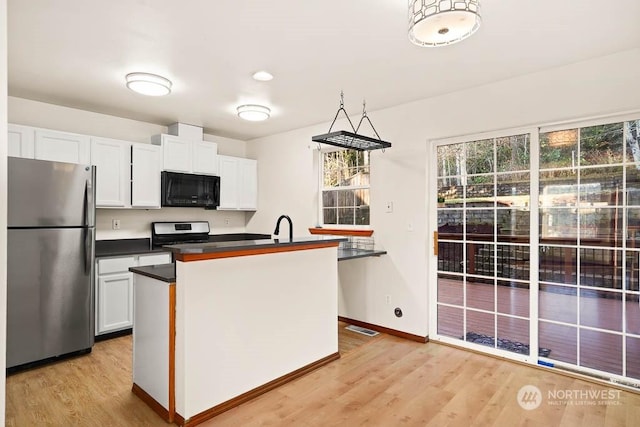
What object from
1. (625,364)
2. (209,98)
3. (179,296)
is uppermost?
(209,98)

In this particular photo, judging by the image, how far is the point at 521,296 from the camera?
3.21 meters

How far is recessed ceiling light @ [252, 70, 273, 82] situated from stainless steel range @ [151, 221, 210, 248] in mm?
2480

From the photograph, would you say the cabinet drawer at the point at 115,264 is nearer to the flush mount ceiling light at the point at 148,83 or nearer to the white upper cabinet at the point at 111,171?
the white upper cabinet at the point at 111,171

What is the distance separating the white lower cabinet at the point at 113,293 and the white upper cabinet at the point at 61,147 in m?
1.08

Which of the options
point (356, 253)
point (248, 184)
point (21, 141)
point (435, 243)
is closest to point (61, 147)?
point (21, 141)

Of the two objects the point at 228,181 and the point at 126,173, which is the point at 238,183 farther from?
the point at 126,173

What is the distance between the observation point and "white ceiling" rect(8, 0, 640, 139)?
6.97ft

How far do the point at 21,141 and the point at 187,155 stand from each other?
1646 mm

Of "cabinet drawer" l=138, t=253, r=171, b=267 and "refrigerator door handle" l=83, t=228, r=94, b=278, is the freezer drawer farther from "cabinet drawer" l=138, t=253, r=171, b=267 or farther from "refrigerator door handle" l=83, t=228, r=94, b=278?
"cabinet drawer" l=138, t=253, r=171, b=267

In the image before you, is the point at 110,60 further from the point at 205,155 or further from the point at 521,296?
the point at 521,296

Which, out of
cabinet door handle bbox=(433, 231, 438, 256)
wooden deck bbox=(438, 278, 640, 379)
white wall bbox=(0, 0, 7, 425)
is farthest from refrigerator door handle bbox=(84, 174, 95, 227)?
wooden deck bbox=(438, 278, 640, 379)

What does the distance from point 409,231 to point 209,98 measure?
2.47 metres

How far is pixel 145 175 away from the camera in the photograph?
167 inches

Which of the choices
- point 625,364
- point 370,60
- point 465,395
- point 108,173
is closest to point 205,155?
point 108,173
